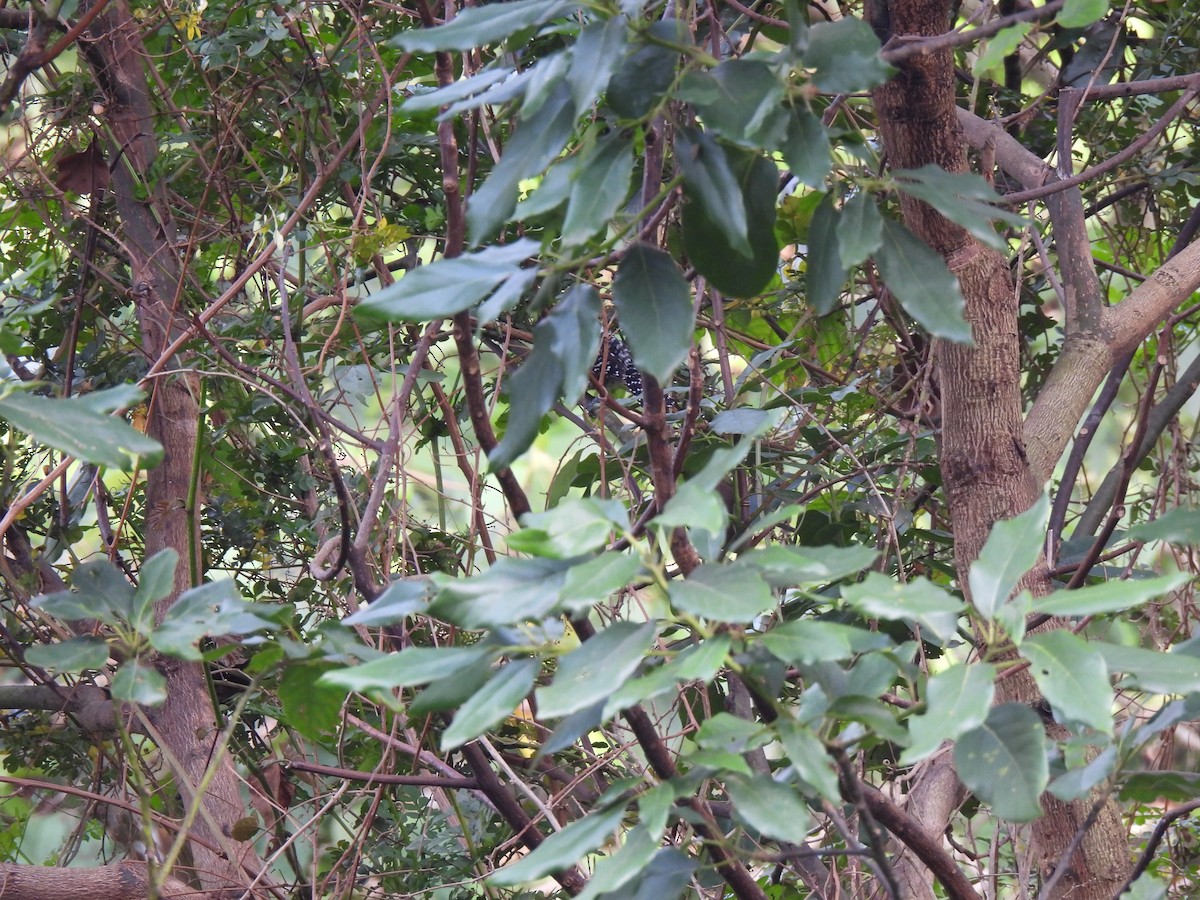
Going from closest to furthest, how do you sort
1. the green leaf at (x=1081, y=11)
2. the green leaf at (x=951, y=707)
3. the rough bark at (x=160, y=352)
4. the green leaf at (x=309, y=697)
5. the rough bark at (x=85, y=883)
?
the green leaf at (x=951, y=707) < the green leaf at (x=1081, y=11) < the green leaf at (x=309, y=697) < the rough bark at (x=85, y=883) < the rough bark at (x=160, y=352)

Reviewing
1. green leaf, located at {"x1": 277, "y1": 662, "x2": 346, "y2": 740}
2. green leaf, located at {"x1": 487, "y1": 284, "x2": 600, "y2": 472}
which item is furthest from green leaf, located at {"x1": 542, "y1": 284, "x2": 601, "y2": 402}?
green leaf, located at {"x1": 277, "y1": 662, "x2": 346, "y2": 740}

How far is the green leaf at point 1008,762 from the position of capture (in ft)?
1.50

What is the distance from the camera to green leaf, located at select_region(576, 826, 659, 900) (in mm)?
433

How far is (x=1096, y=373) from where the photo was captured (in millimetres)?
1026

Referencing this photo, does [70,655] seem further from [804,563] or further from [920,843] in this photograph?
[920,843]

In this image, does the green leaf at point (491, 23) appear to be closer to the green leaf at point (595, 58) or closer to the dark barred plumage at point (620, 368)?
the green leaf at point (595, 58)

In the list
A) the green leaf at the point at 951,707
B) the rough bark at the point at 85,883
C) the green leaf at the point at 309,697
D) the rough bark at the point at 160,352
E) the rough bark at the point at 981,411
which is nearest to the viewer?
the green leaf at the point at 951,707

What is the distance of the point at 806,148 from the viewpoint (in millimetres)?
524

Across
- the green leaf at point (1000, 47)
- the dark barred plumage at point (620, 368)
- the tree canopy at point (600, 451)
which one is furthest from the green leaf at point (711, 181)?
the dark barred plumage at point (620, 368)

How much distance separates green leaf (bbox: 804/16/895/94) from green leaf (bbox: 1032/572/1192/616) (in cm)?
24

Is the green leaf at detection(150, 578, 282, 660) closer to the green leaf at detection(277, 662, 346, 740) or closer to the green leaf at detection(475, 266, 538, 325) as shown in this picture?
the green leaf at detection(277, 662, 346, 740)

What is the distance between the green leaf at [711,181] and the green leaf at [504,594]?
0.56 ft

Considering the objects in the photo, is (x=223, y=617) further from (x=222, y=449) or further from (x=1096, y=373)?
(x=222, y=449)

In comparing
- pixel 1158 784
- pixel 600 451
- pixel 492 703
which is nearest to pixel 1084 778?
pixel 1158 784
